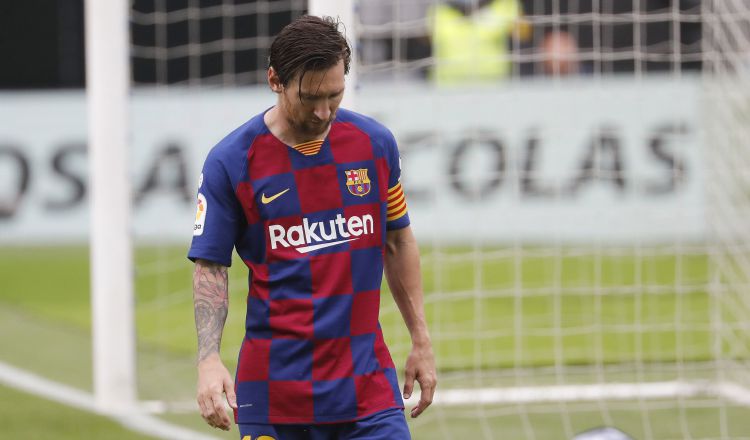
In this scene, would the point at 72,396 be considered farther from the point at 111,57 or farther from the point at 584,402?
the point at 584,402

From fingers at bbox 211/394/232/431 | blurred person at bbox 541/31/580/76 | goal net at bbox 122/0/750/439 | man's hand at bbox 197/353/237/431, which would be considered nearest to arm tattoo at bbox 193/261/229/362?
man's hand at bbox 197/353/237/431

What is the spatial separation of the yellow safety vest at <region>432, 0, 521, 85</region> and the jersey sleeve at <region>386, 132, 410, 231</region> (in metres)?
7.58

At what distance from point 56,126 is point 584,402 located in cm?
772

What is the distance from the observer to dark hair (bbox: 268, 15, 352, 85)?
3203 mm

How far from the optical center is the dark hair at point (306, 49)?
10.5ft

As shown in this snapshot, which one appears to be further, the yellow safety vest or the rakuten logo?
the yellow safety vest

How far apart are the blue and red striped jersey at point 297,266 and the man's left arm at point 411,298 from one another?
0.21 meters

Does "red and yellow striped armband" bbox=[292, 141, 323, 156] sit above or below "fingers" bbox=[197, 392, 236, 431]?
above

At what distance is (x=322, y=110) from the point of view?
325cm

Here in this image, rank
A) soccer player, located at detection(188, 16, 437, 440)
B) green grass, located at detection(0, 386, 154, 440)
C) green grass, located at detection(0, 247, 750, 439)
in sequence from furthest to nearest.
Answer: green grass, located at detection(0, 247, 750, 439), green grass, located at detection(0, 386, 154, 440), soccer player, located at detection(188, 16, 437, 440)

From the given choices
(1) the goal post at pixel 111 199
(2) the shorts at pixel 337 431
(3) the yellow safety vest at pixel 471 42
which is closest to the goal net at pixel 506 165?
(3) the yellow safety vest at pixel 471 42

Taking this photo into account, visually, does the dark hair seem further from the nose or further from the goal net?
the goal net

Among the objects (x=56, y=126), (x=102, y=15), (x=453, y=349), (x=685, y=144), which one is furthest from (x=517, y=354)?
(x=56, y=126)

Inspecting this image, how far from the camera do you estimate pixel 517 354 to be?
838cm
